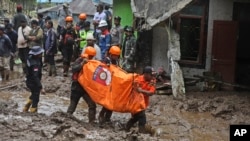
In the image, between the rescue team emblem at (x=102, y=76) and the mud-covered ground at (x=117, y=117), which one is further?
the rescue team emblem at (x=102, y=76)

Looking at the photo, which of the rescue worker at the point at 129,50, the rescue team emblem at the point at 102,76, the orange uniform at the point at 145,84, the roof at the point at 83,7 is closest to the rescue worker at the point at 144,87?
the orange uniform at the point at 145,84

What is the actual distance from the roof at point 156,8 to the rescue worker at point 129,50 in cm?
64

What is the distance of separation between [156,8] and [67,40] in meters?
3.15

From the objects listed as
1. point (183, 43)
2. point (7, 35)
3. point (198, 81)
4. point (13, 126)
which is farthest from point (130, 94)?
point (7, 35)

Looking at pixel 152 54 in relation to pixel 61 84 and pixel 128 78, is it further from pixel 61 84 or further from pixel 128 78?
pixel 128 78

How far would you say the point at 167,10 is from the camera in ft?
42.5

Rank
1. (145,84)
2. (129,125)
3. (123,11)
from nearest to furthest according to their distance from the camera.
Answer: (145,84) → (129,125) → (123,11)

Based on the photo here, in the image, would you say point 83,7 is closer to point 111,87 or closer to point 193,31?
point 193,31

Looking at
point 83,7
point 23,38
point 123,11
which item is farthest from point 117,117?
point 83,7

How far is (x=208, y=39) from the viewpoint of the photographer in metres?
15.0

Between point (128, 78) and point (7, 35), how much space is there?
27.6 ft

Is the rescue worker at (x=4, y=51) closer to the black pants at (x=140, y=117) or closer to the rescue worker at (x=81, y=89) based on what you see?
the rescue worker at (x=81, y=89)

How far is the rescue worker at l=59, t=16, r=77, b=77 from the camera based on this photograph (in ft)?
48.9

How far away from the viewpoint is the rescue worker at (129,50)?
1427 centimetres
